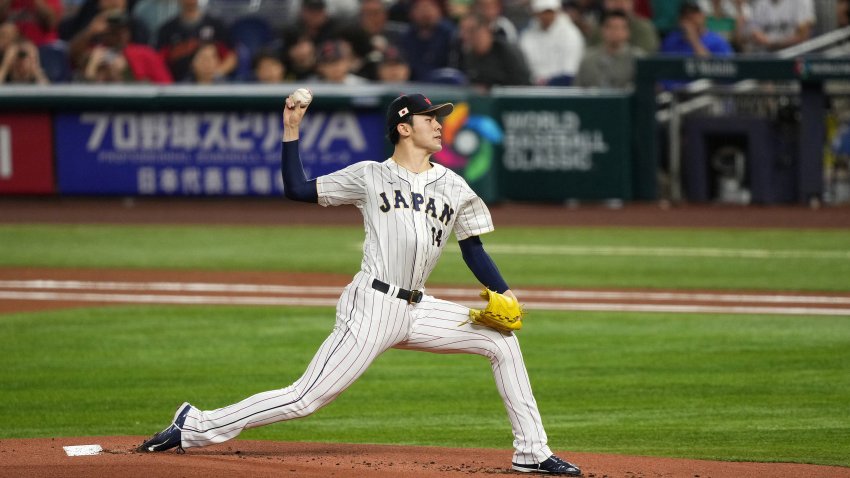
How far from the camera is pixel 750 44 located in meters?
19.6

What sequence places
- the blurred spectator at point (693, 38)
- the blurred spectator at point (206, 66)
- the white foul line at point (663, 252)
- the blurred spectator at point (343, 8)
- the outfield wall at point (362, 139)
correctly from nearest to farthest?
the white foul line at point (663, 252), the outfield wall at point (362, 139), the blurred spectator at point (206, 66), the blurred spectator at point (693, 38), the blurred spectator at point (343, 8)

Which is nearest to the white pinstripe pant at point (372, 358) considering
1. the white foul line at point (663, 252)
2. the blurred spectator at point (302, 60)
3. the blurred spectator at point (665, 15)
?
the white foul line at point (663, 252)

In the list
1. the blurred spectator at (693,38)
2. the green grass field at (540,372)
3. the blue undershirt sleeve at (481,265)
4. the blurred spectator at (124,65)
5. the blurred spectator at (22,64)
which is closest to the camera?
the blue undershirt sleeve at (481,265)

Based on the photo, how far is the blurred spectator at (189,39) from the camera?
62.9ft

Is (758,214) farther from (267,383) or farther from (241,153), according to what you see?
(267,383)

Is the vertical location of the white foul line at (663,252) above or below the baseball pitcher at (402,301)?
below

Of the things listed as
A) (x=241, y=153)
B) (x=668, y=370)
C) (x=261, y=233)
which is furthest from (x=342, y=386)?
(x=241, y=153)

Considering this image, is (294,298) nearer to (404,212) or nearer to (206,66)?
(404,212)

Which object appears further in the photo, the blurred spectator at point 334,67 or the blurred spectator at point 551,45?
the blurred spectator at point 551,45

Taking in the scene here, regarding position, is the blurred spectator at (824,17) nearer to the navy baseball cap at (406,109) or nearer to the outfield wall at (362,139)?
the outfield wall at (362,139)

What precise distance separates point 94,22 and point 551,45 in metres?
6.50

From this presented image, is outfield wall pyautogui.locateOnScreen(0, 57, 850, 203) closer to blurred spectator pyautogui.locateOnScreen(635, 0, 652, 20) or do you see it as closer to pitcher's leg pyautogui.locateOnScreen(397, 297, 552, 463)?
blurred spectator pyautogui.locateOnScreen(635, 0, 652, 20)

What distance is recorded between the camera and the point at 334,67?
1808cm

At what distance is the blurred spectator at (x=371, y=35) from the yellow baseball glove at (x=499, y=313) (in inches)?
509
